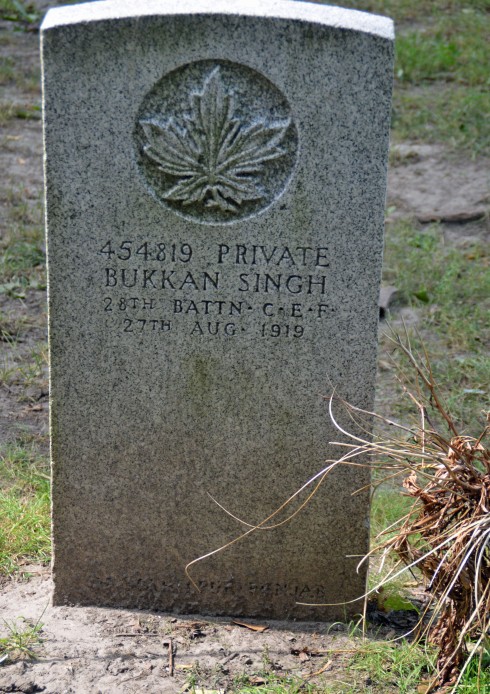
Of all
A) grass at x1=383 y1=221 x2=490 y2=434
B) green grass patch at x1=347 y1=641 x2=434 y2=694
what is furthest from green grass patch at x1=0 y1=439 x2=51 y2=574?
grass at x1=383 y1=221 x2=490 y2=434

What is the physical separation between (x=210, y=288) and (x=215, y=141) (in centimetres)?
41

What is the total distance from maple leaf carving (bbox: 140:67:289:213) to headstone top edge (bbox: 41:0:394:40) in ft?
0.56

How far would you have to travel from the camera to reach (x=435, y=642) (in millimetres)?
2707

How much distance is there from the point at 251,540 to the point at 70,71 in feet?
4.82

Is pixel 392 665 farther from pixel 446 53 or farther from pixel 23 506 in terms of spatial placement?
pixel 446 53

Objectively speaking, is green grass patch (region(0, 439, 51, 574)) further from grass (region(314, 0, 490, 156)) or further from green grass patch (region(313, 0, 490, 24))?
green grass patch (region(313, 0, 490, 24))

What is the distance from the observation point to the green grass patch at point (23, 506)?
329 centimetres

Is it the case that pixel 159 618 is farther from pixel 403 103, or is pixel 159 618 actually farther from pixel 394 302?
pixel 403 103

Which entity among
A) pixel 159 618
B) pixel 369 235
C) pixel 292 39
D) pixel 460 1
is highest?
pixel 460 1

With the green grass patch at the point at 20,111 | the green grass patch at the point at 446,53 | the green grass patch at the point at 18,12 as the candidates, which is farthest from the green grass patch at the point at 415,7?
the green grass patch at the point at 20,111

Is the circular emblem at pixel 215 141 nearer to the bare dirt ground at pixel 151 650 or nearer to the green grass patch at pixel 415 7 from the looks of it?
the bare dirt ground at pixel 151 650

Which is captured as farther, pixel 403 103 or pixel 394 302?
pixel 403 103

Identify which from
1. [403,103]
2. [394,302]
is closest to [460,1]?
[403,103]

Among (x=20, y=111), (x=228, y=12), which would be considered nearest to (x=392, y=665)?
(x=228, y=12)
